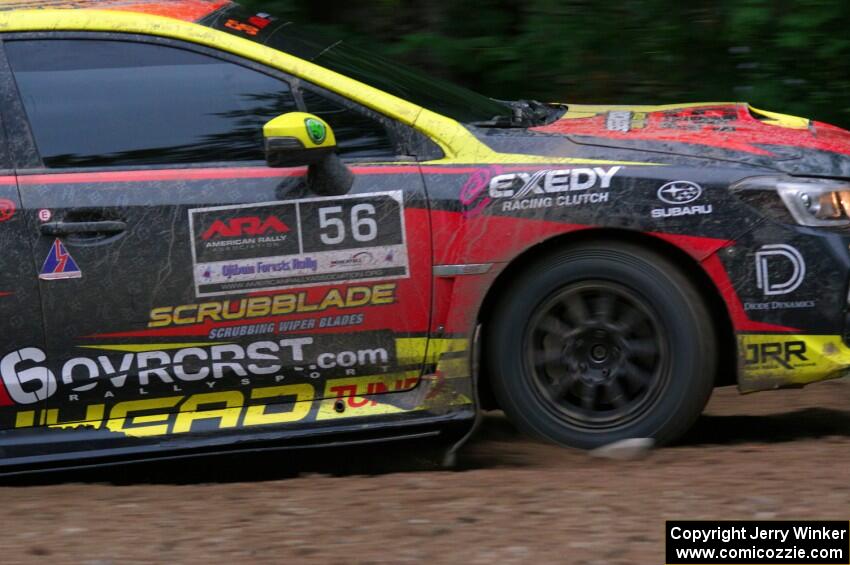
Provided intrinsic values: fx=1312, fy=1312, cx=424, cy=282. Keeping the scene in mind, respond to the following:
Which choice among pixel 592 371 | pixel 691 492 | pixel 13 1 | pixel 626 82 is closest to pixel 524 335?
pixel 592 371

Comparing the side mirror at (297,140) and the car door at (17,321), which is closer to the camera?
the side mirror at (297,140)

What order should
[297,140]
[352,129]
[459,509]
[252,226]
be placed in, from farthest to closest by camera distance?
[352,129] → [252,226] → [297,140] → [459,509]

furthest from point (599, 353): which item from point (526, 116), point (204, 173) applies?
point (204, 173)

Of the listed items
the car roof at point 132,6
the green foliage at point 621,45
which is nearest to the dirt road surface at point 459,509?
the car roof at point 132,6

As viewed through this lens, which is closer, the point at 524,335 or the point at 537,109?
the point at 524,335

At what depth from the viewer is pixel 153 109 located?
4887 mm

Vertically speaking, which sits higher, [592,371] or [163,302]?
[163,302]

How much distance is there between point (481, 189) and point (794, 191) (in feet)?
3.64

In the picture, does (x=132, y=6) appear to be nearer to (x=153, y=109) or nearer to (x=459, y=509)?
(x=153, y=109)

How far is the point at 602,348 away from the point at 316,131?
1308 mm

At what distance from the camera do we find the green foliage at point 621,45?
697 cm

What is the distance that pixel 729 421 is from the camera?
5605mm

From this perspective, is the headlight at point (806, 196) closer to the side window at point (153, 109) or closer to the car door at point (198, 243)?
the car door at point (198, 243)

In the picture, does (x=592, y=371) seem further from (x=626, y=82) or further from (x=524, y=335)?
(x=626, y=82)
